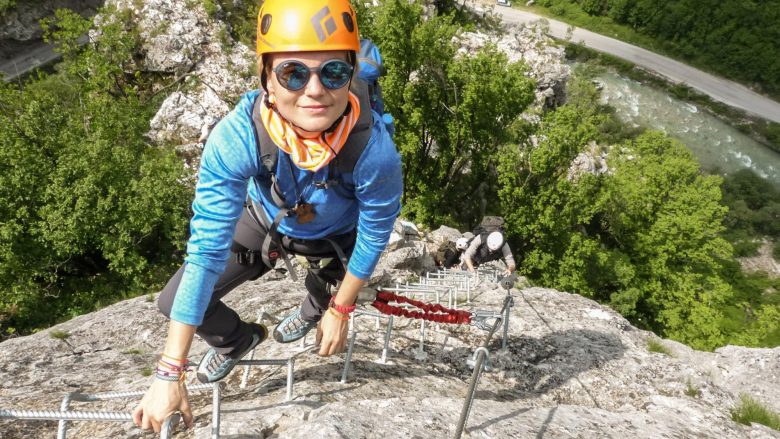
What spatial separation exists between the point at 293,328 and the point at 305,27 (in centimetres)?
269

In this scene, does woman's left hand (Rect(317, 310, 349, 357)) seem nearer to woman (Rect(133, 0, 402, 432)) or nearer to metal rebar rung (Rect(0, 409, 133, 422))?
woman (Rect(133, 0, 402, 432))

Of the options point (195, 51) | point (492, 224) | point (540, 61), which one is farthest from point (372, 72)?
point (540, 61)

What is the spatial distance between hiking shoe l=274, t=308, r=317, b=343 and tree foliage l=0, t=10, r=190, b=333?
16.6 meters

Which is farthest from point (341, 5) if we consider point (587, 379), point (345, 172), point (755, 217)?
point (755, 217)

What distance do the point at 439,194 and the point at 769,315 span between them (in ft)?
66.3

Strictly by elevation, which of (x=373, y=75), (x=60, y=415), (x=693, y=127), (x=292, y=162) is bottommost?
(x=60, y=415)

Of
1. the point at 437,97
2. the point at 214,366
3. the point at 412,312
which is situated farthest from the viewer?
the point at 437,97

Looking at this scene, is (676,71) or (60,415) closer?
(60,415)

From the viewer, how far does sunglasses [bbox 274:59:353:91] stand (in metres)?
2.08

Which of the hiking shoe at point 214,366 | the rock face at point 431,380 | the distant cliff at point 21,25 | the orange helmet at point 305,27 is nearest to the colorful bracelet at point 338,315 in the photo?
the rock face at point 431,380

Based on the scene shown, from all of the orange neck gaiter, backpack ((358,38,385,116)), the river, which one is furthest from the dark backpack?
the river

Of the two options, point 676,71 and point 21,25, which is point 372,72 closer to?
point 21,25

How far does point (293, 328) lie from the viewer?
13.0 ft

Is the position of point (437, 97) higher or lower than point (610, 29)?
lower
